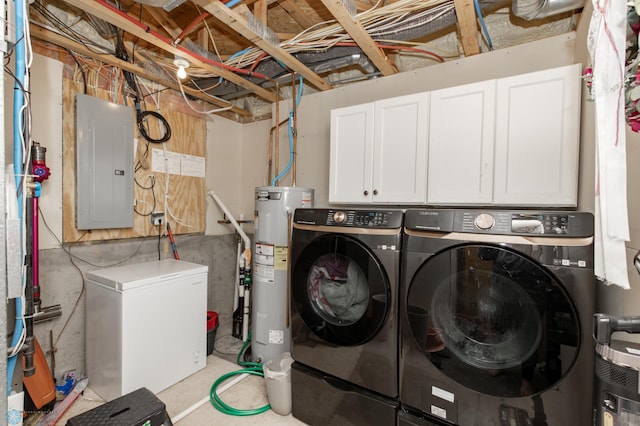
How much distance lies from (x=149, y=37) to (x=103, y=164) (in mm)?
996

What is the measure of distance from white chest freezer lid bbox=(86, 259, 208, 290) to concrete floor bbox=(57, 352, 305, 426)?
2.59 feet

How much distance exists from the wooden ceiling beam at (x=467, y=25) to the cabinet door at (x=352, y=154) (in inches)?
26.8

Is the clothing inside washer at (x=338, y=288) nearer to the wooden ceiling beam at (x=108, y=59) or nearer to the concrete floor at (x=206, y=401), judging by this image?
the concrete floor at (x=206, y=401)

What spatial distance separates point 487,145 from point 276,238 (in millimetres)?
1539

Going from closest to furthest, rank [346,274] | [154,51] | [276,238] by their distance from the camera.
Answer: [346,274]
[276,238]
[154,51]

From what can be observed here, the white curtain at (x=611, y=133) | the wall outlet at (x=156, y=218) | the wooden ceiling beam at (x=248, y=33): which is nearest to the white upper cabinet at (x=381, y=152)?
the wooden ceiling beam at (x=248, y=33)

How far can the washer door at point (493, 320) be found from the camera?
1.07 metres

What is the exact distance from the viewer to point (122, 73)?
2350 millimetres

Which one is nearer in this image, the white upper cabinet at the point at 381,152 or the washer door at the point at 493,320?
the washer door at the point at 493,320

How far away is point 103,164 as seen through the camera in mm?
2207

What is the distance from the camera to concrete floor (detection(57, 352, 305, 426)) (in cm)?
179

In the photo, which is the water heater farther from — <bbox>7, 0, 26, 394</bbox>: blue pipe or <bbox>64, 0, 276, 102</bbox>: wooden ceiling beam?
<bbox>7, 0, 26, 394</bbox>: blue pipe

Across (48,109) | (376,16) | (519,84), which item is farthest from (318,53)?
(48,109)

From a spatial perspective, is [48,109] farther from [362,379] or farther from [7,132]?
[362,379]
